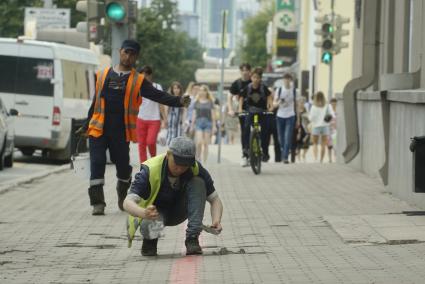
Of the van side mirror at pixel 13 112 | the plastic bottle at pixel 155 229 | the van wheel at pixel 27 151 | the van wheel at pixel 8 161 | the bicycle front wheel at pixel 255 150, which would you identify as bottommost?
the van wheel at pixel 27 151

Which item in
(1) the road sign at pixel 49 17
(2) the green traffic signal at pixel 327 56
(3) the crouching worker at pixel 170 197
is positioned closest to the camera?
(3) the crouching worker at pixel 170 197

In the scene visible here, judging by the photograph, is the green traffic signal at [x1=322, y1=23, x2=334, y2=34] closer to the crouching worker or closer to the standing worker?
the standing worker

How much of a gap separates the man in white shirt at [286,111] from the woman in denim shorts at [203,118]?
1.23 metres

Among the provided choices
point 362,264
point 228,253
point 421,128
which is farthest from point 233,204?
point 362,264

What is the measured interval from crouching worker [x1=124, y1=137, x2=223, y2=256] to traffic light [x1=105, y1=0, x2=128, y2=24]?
9582 mm

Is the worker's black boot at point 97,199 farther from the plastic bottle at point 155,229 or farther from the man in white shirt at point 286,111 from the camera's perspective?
the man in white shirt at point 286,111

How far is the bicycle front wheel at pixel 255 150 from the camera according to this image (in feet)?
65.0

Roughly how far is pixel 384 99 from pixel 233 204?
266 cm

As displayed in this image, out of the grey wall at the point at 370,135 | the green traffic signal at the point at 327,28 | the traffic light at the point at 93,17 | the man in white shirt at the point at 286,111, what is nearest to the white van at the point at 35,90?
the man in white shirt at the point at 286,111

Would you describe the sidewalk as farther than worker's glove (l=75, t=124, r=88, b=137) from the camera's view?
No

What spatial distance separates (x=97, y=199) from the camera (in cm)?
1348

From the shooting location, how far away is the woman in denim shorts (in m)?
24.7

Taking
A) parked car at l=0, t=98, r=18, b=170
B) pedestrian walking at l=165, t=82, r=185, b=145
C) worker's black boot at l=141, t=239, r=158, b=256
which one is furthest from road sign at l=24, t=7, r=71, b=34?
worker's black boot at l=141, t=239, r=158, b=256

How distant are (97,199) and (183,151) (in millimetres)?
4157
